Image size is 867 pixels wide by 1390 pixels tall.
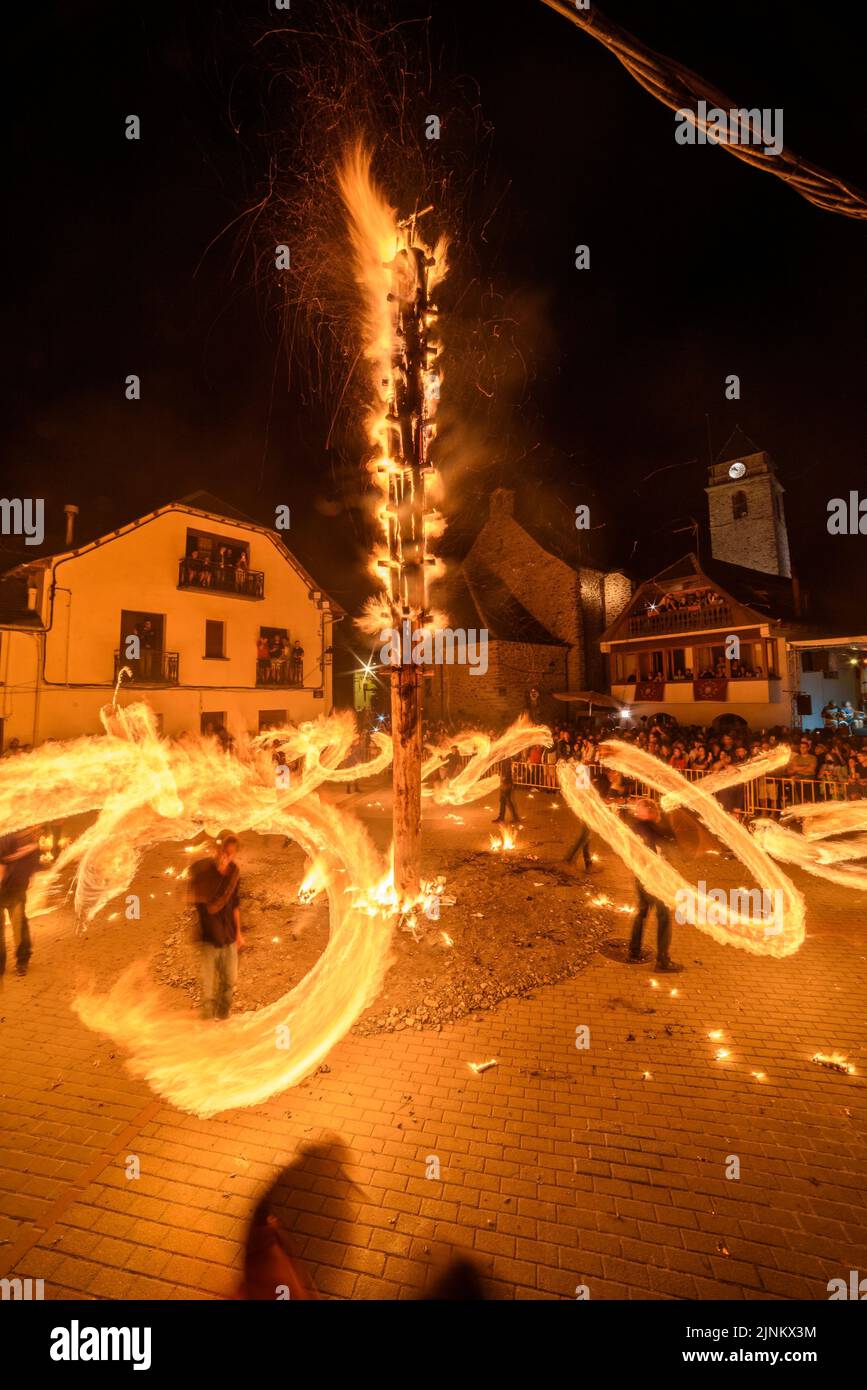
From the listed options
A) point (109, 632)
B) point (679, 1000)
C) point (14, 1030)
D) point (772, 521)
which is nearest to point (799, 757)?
point (679, 1000)

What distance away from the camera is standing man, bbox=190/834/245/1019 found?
573cm

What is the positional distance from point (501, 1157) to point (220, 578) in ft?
82.2

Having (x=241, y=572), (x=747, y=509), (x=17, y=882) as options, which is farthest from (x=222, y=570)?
(x=747, y=509)

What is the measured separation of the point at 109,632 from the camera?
71.8 feet

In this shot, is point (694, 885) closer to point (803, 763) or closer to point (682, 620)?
point (803, 763)

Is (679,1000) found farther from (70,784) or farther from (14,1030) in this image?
(70,784)

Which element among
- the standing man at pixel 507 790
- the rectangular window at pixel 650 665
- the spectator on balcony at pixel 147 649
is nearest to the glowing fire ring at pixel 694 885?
the standing man at pixel 507 790

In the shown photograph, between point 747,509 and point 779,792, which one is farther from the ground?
point 747,509

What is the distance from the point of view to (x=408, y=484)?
814 cm

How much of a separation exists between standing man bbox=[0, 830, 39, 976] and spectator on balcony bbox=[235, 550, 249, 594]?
67.1 ft

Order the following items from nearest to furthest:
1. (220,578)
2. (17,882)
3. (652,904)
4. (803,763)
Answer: (17,882) < (652,904) < (803,763) < (220,578)

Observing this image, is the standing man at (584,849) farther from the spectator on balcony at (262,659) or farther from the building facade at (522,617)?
the building facade at (522,617)

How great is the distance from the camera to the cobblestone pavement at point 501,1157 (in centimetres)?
338

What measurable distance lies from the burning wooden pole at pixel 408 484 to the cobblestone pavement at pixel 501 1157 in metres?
3.68
